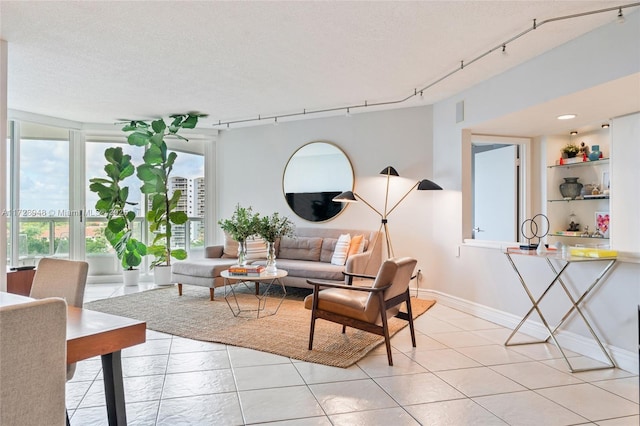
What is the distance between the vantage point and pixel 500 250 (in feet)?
13.5

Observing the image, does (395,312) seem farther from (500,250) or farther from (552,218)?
(552,218)

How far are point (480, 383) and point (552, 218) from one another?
10.5 feet

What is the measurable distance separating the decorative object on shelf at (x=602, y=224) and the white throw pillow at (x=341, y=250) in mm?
2893

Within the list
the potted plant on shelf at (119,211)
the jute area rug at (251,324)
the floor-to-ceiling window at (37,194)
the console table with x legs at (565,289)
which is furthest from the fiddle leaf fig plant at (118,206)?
the console table with x legs at (565,289)

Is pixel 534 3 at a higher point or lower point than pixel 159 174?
higher

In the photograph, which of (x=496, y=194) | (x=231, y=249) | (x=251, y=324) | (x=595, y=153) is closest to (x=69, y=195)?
(x=231, y=249)

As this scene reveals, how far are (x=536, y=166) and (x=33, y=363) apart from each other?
542cm

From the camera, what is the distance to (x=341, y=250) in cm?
523

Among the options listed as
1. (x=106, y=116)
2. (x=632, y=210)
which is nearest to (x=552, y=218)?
(x=632, y=210)

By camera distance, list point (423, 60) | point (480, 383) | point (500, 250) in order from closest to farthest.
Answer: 1. point (480, 383)
2. point (423, 60)
3. point (500, 250)

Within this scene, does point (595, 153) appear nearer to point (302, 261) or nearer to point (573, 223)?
Answer: point (573, 223)

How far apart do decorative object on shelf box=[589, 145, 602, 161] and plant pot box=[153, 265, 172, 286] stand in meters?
5.83

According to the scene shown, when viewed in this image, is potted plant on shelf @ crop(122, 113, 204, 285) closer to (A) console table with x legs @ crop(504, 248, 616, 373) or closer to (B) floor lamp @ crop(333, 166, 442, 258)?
(B) floor lamp @ crop(333, 166, 442, 258)

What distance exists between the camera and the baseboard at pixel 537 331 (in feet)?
9.46
